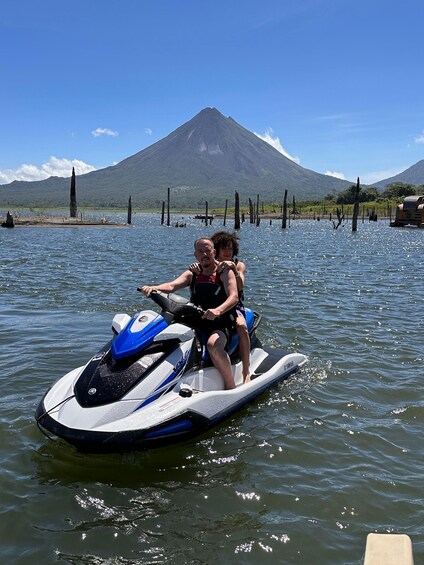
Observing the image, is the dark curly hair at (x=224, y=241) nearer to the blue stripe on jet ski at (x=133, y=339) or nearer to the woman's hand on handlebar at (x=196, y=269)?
the woman's hand on handlebar at (x=196, y=269)

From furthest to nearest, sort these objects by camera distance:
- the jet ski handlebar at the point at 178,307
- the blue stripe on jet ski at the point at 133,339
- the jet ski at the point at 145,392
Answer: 1. the jet ski handlebar at the point at 178,307
2. the blue stripe on jet ski at the point at 133,339
3. the jet ski at the point at 145,392

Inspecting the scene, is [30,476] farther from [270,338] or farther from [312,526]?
[270,338]

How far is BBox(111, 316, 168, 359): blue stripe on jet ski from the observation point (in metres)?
4.82

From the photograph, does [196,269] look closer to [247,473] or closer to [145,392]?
[145,392]

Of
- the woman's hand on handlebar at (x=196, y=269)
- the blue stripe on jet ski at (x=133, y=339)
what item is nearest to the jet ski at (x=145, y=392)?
the blue stripe on jet ski at (x=133, y=339)

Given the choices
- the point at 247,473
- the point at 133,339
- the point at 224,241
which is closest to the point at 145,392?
the point at 133,339

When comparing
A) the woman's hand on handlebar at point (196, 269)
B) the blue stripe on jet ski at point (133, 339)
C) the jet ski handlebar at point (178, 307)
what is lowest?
the blue stripe on jet ski at point (133, 339)

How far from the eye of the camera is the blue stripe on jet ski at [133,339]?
15.8 ft

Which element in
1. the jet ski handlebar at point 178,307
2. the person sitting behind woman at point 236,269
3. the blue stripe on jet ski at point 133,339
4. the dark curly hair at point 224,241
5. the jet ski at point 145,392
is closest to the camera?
the jet ski at point 145,392

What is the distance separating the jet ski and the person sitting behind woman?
15.8 inches

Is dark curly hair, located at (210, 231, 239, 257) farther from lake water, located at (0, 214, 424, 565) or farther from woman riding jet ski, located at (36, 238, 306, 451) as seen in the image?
lake water, located at (0, 214, 424, 565)

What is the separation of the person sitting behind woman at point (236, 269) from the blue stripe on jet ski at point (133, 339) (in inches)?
39.7

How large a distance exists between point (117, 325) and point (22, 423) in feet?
4.40

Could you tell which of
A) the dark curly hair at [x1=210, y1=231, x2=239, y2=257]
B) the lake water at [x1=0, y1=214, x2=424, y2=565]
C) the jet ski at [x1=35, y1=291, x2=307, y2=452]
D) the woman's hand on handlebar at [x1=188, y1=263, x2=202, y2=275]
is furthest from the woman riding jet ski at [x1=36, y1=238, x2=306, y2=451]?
the dark curly hair at [x1=210, y1=231, x2=239, y2=257]
